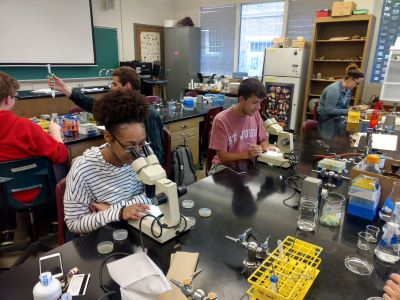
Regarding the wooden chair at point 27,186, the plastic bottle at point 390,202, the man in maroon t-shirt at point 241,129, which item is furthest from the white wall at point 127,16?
the plastic bottle at point 390,202

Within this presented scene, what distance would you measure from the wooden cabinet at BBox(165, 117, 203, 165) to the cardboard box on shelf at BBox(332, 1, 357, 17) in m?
2.88

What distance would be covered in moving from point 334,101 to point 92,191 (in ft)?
10.7

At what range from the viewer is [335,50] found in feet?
17.2

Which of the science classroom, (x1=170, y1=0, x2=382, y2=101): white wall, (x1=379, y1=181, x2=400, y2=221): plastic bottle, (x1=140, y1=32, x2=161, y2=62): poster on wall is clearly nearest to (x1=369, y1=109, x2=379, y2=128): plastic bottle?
the science classroom

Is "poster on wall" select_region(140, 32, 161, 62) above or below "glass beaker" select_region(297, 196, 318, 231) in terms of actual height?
above

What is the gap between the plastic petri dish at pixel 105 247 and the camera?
3.29ft

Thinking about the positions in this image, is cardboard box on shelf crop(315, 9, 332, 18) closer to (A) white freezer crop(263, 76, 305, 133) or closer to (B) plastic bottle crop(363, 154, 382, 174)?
(A) white freezer crop(263, 76, 305, 133)

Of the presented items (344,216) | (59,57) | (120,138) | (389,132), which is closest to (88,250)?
(120,138)

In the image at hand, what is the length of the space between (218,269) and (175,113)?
293 cm

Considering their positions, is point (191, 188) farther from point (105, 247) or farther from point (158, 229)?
point (105, 247)

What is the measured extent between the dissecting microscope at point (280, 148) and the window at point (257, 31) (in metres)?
4.37

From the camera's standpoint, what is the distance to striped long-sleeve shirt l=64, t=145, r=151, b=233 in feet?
3.88

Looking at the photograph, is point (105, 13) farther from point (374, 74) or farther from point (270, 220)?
point (270, 220)

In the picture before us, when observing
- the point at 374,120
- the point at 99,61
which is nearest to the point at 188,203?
the point at 374,120
